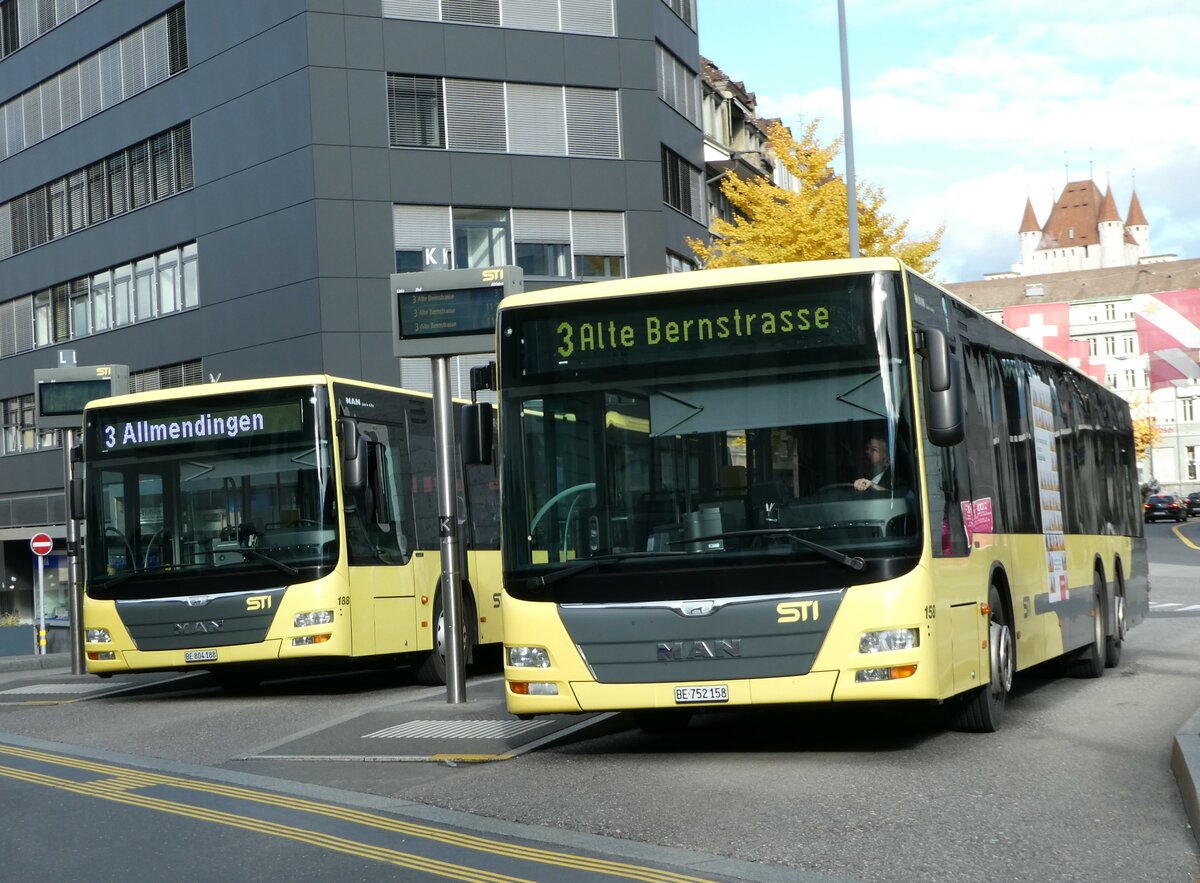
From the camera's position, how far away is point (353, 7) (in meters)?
37.8

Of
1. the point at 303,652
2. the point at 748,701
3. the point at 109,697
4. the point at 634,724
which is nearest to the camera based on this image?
the point at 748,701

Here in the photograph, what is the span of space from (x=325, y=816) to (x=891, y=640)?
3130mm

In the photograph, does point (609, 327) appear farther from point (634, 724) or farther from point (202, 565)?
point (202, 565)

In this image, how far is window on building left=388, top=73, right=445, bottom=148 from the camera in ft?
125

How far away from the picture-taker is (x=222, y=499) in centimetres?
1605

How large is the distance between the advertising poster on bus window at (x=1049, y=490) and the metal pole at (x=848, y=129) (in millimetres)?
13226

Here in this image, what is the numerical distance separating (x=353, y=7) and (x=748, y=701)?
3075 centimetres

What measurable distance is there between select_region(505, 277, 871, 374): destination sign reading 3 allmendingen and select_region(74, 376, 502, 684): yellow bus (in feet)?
17.9

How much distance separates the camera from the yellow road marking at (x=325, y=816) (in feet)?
22.9

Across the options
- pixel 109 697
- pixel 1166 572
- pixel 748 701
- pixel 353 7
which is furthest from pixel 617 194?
pixel 748 701

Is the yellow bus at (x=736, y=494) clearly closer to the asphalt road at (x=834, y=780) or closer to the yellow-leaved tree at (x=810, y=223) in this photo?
the asphalt road at (x=834, y=780)

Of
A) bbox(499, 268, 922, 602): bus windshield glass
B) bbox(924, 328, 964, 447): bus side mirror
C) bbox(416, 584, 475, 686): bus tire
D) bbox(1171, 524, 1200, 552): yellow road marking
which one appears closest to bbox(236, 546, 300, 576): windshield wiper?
bbox(416, 584, 475, 686): bus tire

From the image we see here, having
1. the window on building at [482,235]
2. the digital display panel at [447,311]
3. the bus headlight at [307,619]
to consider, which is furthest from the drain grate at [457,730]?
the window on building at [482,235]

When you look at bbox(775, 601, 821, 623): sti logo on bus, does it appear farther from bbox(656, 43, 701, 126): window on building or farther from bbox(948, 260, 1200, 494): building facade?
bbox(948, 260, 1200, 494): building facade
